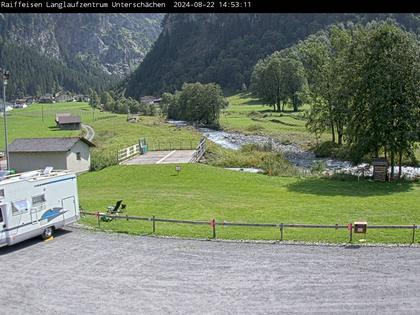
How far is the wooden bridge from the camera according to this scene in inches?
2009

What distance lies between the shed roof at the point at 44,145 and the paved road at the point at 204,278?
75.9ft

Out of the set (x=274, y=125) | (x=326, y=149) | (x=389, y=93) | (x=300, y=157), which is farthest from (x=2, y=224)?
(x=274, y=125)

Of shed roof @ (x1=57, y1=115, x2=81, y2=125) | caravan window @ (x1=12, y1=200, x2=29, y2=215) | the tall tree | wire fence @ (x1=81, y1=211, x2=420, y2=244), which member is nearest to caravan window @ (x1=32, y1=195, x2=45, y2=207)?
caravan window @ (x1=12, y1=200, x2=29, y2=215)

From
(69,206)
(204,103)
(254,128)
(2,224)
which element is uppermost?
(204,103)

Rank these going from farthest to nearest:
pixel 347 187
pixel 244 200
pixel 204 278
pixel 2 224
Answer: pixel 347 187 < pixel 244 200 < pixel 2 224 < pixel 204 278

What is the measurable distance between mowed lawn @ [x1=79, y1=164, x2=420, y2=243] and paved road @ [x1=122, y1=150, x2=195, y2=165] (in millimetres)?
3325

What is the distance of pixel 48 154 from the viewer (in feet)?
152

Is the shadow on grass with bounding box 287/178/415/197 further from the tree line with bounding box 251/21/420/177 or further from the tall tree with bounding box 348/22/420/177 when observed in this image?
the tall tree with bounding box 348/22/420/177

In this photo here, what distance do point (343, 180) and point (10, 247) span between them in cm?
2753

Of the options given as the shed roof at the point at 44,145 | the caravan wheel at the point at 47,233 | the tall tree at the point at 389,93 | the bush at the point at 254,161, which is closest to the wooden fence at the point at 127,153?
the shed roof at the point at 44,145

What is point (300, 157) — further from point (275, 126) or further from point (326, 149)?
point (275, 126)
